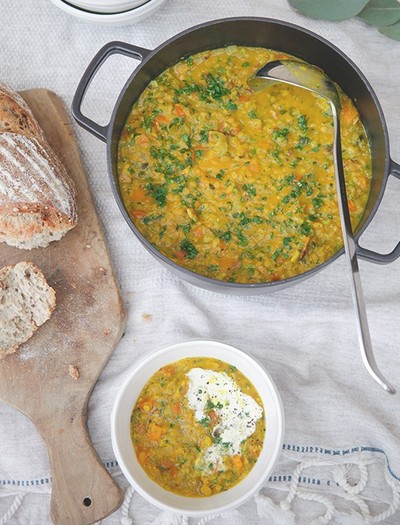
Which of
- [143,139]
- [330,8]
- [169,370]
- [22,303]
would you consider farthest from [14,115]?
[330,8]

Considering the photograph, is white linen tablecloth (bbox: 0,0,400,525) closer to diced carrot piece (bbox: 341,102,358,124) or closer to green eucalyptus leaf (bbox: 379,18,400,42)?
green eucalyptus leaf (bbox: 379,18,400,42)

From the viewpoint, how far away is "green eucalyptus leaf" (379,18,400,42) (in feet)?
11.3

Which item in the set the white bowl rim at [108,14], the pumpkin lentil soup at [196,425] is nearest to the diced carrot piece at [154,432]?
the pumpkin lentil soup at [196,425]

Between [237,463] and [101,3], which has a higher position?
[101,3]

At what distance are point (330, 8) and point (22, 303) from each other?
212cm

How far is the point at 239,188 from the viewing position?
3033 millimetres

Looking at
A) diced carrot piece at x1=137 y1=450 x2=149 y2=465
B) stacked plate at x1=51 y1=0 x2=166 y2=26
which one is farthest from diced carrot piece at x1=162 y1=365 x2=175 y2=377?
stacked plate at x1=51 y1=0 x2=166 y2=26

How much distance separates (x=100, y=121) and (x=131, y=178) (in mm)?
524

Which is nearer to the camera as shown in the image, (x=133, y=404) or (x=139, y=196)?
(x=139, y=196)

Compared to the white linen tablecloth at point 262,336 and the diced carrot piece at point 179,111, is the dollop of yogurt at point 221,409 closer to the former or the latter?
the white linen tablecloth at point 262,336

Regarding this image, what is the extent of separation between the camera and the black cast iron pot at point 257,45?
9.21 feet

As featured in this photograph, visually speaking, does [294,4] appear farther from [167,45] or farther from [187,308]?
[187,308]

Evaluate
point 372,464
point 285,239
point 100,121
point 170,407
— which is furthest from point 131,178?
point 372,464

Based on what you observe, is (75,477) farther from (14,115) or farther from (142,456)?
(14,115)
